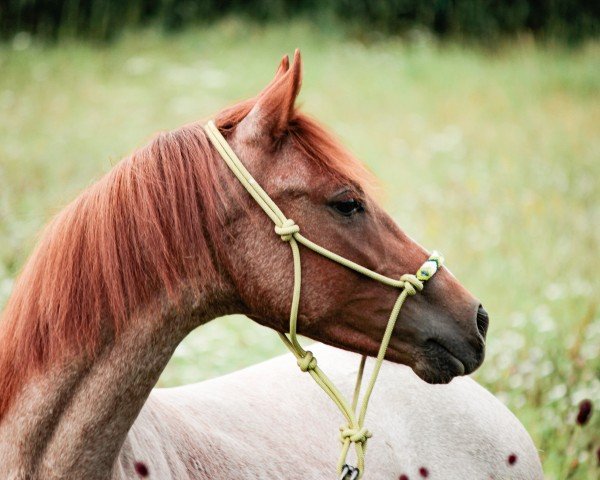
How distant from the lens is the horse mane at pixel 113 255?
178cm

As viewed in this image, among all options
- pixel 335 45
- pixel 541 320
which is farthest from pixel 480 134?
pixel 541 320

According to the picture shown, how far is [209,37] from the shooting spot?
13289mm

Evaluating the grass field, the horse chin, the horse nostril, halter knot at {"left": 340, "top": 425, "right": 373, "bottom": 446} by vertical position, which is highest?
the horse nostril

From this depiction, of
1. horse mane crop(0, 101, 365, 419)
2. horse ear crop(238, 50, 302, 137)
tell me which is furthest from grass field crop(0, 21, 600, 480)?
horse ear crop(238, 50, 302, 137)

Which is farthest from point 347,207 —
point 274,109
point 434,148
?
point 434,148

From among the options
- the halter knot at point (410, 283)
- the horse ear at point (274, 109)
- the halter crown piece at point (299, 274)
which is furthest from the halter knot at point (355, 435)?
the horse ear at point (274, 109)

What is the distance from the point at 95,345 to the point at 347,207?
78 centimetres

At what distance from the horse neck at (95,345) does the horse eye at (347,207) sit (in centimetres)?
36

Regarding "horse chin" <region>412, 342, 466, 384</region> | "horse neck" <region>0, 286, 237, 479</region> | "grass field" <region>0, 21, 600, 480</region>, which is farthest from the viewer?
"grass field" <region>0, 21, 600, 480</region>

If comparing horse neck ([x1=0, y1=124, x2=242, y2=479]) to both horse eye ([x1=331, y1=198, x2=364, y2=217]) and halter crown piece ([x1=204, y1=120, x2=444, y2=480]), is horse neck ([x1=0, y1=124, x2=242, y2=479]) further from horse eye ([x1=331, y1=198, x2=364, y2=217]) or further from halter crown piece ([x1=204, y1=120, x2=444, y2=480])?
horse eye ([x1=331, y1=198, x2=364, y2=217])

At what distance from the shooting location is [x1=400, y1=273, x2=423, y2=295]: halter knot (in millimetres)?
1964

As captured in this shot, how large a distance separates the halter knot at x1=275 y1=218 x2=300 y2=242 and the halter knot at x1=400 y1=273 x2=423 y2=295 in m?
0.34

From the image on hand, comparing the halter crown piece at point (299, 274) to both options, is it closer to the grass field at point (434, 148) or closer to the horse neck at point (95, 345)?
the horse neck at point (95, 345)

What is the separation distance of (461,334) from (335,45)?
40.2 ft
